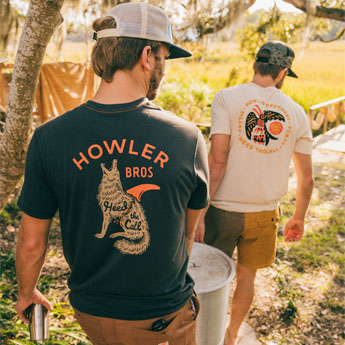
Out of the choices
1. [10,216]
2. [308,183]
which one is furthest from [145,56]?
[10,216]

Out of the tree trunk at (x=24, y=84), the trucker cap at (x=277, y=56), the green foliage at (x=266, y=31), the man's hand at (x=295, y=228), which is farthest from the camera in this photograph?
the green foliage at (x=266, y=31)

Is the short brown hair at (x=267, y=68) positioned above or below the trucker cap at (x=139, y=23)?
below

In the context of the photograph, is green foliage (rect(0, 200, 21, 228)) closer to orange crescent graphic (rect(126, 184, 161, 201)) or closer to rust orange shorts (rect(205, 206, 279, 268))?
rust orange shorts (rect(205, 206, 279, 268))

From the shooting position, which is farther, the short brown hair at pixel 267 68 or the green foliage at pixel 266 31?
→ the green foliage at pixel 266 31

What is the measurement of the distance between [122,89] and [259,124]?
1.26 metres

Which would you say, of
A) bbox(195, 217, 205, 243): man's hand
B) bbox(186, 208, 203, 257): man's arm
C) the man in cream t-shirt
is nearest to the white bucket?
bbox(195, 217, 205, 243): man's hand

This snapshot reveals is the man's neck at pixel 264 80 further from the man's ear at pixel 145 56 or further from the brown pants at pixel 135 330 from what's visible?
the brown pants at pixel 135 330

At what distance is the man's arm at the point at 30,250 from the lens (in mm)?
1452

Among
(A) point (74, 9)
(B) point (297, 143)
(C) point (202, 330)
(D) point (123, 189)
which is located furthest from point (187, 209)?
(A) point (74, 9)

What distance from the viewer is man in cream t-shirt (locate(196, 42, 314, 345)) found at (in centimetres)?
244

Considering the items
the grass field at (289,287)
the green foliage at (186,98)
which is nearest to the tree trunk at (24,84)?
the grass field at (289,287)

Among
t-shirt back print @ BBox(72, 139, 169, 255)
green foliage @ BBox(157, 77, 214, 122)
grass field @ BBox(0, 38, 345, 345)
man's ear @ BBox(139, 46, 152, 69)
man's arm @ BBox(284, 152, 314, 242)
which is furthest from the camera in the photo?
green foliage @ BBox(157, 77, 214, 122)

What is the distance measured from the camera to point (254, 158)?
2.46 metres

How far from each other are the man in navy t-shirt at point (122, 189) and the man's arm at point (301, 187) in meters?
1.36
